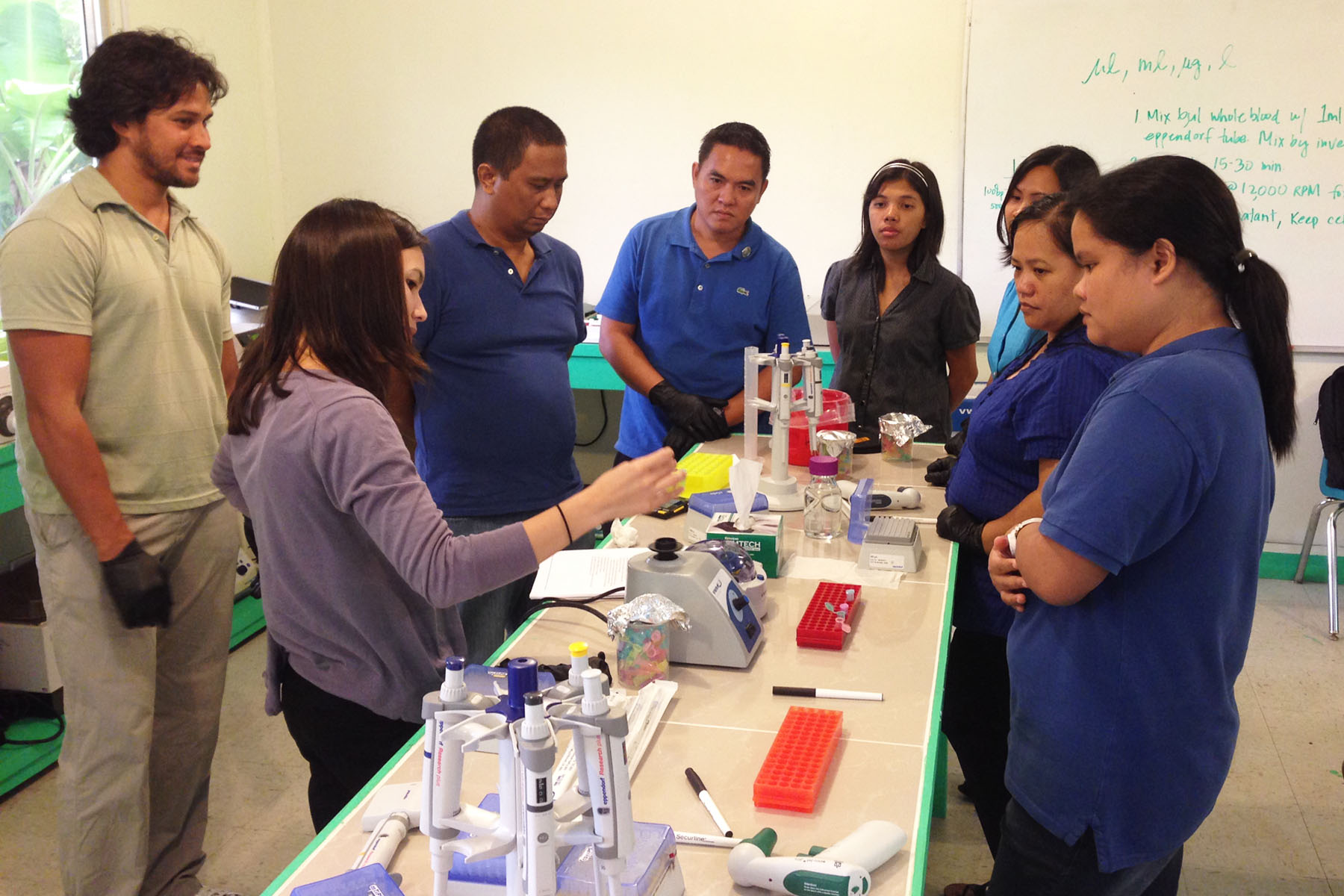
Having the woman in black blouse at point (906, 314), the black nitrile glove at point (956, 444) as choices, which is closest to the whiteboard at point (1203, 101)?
the woman in black blouse at point (906, 314)

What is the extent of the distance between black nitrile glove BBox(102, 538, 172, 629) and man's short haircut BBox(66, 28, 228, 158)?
798 millimetres

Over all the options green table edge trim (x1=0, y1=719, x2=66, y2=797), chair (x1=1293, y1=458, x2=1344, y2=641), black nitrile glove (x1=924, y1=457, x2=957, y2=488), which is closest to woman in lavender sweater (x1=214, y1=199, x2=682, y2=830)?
black nitrile glove (x1=924, y1=457, x2=957, y2=488)

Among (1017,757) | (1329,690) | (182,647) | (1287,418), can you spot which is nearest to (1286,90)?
(1329,690)

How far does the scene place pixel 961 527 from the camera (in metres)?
1.96

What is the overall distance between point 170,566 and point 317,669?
2.78 ft

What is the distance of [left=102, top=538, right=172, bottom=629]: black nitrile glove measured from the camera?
201cm

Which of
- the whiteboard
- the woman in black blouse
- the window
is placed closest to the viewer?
the woman in black blouse

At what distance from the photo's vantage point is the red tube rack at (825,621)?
5.32 feet

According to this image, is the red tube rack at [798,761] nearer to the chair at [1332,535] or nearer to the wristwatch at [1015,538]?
the wristwatch at [1015,538]

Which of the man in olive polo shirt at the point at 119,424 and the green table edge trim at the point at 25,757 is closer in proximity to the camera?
the man in olive polo shirt at the point at 119,424

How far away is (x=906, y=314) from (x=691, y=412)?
26.7 inches

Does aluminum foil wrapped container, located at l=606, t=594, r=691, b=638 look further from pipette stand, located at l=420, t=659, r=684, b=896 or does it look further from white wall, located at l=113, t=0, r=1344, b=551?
white wall, located at l=113, t=0, r=1344, b=551

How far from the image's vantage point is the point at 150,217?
7.00 ft

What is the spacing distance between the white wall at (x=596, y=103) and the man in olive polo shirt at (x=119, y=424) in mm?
2090
